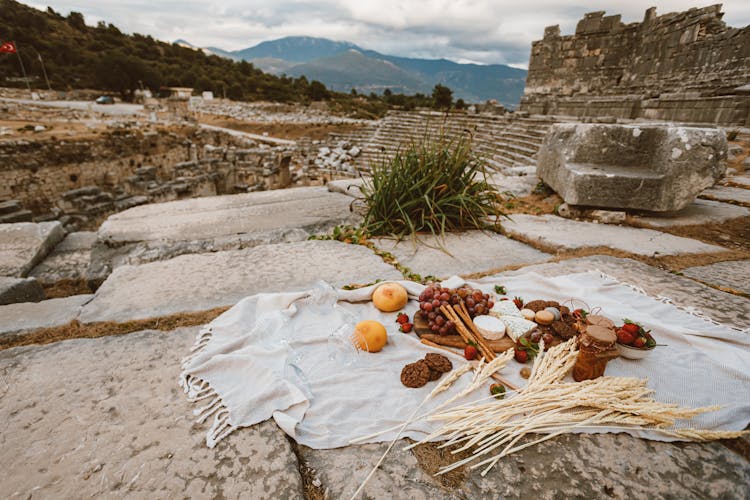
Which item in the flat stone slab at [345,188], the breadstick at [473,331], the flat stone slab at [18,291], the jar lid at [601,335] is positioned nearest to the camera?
the jar lid at [601,335]

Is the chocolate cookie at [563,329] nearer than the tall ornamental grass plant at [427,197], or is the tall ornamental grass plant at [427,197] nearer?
the chocolate cookie at [563,329]

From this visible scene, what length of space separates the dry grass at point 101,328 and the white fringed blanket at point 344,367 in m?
0.22

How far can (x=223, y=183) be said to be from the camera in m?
12.6

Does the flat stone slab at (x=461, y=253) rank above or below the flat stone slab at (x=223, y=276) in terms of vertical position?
above

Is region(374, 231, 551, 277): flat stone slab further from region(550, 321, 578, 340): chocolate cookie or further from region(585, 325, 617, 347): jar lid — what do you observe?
region(585, 325, 617, 347): jar lid

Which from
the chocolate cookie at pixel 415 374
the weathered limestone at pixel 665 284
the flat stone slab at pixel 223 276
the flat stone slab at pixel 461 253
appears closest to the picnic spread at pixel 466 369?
the chocolate cookie at pixel 415 374

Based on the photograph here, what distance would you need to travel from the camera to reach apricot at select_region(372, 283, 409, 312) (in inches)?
68.2

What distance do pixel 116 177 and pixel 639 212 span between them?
1599 cm

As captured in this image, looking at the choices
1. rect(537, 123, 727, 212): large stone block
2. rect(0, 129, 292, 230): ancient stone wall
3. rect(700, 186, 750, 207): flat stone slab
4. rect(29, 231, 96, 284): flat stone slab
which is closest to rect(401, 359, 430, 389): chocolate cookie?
rect(537, 123, 727, 212): large stone block

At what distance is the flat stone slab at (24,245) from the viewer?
3.07 meters

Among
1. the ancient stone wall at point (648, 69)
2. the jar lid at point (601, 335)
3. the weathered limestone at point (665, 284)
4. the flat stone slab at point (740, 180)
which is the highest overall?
the ancient stone wall at point (648, 69)

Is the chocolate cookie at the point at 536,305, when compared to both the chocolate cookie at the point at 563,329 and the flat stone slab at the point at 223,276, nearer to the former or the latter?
the chocolate cookie at the point at 563,329

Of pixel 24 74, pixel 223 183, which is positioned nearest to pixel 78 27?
pixel 24 74

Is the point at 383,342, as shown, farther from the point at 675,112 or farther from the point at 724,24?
the point at 724,24
